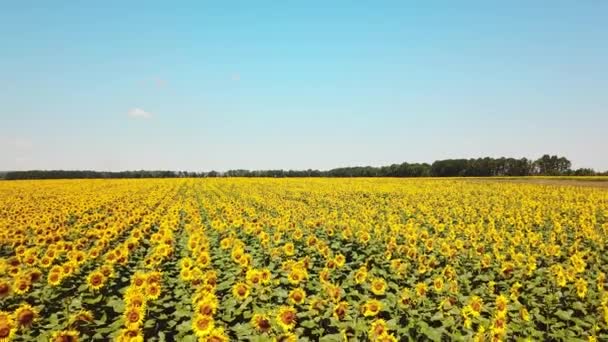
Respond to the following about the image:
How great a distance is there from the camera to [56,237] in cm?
905

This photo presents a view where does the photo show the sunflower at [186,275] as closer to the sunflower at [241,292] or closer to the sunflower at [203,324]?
the sunflower at [241,292]

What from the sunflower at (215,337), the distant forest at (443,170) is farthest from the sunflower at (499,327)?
the distant forest at (443,170)

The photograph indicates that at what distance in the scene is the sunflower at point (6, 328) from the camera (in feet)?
14.1

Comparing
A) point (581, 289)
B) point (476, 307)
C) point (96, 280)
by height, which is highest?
point (96, 280)

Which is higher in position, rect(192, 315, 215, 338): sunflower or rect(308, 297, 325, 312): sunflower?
rect(192, 315, 215, 338): sunflower

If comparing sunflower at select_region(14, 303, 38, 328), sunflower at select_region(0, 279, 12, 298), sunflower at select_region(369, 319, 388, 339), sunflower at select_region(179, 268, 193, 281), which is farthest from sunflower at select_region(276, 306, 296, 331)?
sunflower at select_region(0, 279, 12, 298)

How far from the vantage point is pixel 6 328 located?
4.31m

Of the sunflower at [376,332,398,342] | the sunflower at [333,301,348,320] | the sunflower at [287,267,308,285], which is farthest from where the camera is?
the sunflower at [287,267,308,285]

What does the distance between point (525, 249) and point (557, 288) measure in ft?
7.38

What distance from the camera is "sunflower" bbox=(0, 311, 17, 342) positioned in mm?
4285

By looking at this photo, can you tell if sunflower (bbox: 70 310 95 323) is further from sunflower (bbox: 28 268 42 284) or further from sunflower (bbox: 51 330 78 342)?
sunflower (bbox: 28 268 42 284)

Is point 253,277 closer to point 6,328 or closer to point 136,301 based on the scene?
point 136,301

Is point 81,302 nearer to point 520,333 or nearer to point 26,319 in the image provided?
point 26,319

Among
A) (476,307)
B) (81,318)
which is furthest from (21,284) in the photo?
(476,307)
